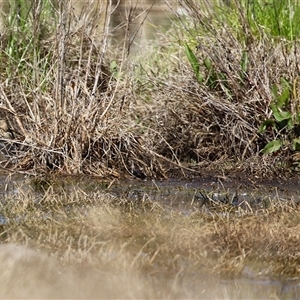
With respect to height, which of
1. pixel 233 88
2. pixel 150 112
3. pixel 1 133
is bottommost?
pixel 1 133

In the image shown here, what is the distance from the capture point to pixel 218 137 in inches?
295

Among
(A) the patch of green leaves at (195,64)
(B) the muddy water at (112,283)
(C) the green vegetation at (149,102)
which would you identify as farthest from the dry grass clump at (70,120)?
(B) the muddy water at (112,283)

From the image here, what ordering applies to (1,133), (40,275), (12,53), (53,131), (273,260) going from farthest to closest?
(12,53)
(1,133)
(53,131)
(273,260)
(40,275)

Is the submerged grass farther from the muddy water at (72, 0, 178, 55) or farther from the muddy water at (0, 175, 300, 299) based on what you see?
the muddy water at (72, 0, 178, 55)

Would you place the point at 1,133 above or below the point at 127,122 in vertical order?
below

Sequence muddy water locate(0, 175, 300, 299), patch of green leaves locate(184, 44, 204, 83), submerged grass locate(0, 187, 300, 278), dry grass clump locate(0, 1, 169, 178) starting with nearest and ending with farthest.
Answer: muddy water locate(0, 175, 300, 299), submerged grass locate(0, 187, 300, 278), dry grass clump locate(0, 1, 169, 178), patch of green leaves locate(184, 44, 204, 83)

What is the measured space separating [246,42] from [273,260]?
272 centimetres

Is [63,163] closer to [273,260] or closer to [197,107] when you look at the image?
[197,107]

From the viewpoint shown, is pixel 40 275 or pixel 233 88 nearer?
pixel 40 275

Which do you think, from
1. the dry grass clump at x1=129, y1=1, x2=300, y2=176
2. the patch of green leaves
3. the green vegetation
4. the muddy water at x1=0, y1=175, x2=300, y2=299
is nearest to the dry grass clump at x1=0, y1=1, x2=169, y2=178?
the green vegetation

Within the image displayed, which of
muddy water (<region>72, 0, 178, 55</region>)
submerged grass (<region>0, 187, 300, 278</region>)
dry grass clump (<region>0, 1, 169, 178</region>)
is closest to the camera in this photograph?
submerged grass (<region>0, 187, 300, 278</region>)

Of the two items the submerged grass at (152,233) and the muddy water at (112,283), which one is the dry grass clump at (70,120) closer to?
the submerged grass at (152,233)

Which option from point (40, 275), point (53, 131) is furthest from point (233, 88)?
point (40, 275)

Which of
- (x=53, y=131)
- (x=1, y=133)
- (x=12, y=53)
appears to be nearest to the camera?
(x=53, y=131)
